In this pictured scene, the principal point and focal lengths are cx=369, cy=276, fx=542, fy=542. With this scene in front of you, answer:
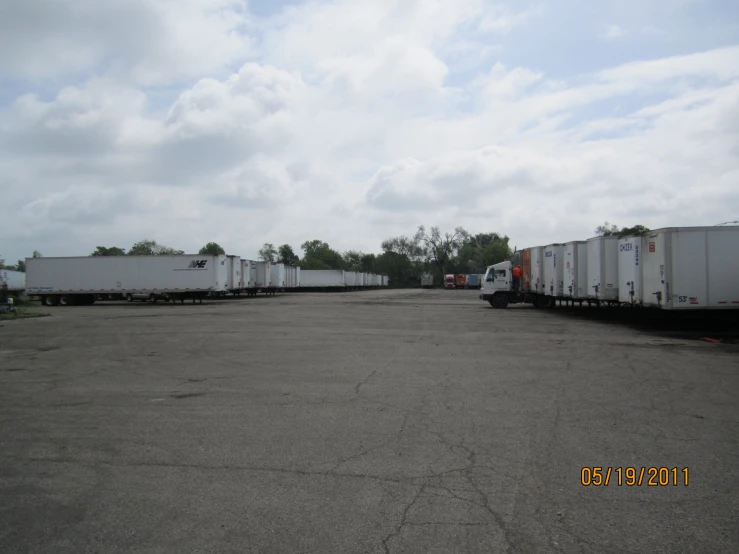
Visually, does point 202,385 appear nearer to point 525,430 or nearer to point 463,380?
point 463,380

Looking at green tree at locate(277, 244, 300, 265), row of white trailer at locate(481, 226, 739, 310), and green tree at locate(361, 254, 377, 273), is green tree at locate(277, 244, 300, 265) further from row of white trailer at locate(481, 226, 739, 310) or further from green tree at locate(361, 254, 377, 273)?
row of white trailer at locate(481, 226, 739, 310)

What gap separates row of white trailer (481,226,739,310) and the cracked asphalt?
7064 mm

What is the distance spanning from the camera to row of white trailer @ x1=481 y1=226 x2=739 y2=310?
18172 mm

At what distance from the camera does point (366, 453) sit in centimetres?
566

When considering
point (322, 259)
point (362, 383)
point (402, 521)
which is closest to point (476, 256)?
point (322, 259)

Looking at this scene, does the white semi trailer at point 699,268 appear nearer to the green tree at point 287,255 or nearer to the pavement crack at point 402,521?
the pavement crack at point 402,521

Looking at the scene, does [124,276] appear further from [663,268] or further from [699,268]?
[699,268]

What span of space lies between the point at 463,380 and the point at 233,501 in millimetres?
5966

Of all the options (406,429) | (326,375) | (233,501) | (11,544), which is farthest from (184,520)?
(326,375)
